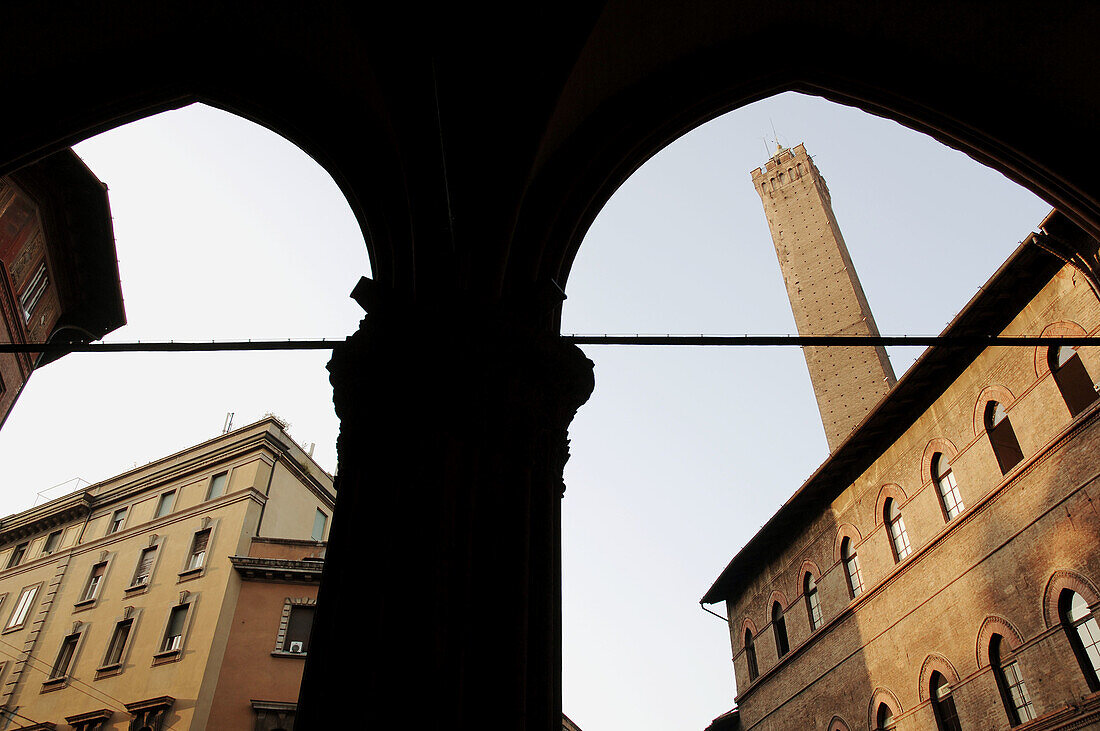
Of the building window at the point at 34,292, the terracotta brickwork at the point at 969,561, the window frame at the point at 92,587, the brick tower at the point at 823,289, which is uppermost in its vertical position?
the brick tower at the point at 823,289

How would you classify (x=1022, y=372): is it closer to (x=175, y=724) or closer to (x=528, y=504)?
(x=528, y=504)

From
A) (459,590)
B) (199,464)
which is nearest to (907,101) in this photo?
(459,590)

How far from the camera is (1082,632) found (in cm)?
959

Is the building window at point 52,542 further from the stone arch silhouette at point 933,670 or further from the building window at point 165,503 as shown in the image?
the stone arch silhouette at point 933,670

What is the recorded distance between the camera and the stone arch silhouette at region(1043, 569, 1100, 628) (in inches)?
370

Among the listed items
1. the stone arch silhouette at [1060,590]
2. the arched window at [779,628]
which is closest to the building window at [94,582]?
the arched window at [779,628]

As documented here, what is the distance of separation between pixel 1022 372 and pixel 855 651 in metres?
5.82

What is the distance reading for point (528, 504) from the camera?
13.8ft

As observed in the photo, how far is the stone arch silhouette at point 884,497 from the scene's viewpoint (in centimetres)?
1371

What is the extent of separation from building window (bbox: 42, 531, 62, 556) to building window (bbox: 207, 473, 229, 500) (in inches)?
229

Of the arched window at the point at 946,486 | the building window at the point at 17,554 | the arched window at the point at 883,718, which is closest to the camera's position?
the arched window at the point at 946,486

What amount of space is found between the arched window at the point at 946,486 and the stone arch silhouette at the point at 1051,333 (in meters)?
2.25

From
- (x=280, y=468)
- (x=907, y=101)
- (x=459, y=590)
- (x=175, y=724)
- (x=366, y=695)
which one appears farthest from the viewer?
(x=280, y=468)

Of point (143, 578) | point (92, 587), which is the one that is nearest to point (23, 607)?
point (92, 587)
